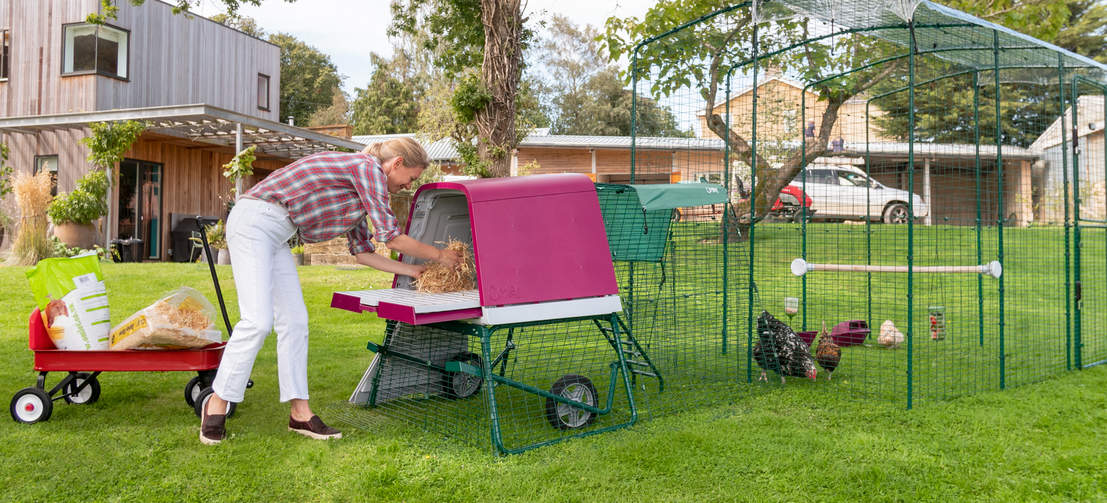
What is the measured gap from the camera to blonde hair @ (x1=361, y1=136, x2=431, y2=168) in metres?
3.79

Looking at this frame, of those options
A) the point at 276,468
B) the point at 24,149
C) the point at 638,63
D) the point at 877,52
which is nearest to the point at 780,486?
the point at 276,468

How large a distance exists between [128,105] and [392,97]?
17.8m

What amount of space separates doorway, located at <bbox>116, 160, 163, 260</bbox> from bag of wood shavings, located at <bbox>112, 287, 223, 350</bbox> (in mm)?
12711

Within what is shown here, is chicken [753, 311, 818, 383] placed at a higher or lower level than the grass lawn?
higher

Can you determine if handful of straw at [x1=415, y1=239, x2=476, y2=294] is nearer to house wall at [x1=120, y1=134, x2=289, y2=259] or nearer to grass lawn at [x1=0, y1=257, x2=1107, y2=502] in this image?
grass lawn at [x1=0, y1=257, x2=1107, y2=502]

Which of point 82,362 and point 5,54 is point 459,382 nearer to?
point 82,362

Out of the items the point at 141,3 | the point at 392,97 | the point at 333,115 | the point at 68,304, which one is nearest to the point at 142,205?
the point at 141,3

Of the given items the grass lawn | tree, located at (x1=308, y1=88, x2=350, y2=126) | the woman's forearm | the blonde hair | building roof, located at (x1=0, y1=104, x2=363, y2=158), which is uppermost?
tree, located at (x1=308, y1=88, x2=350, y2=126)

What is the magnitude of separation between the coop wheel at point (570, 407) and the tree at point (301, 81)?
1399 inches

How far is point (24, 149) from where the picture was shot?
1561 cm

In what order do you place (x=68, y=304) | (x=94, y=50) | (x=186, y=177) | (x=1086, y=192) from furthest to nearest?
(x=186, y=177) < (x=94, y=50) < (x=1086, y=192) < (x=68, y=304)

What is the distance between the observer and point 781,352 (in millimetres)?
5145

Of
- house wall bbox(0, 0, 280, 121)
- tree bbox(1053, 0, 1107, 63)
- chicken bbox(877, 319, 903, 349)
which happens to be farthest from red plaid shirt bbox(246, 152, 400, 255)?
tree bbox(1053, 0, 1107, 63)

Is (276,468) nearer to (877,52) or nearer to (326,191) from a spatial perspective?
(326,191)
